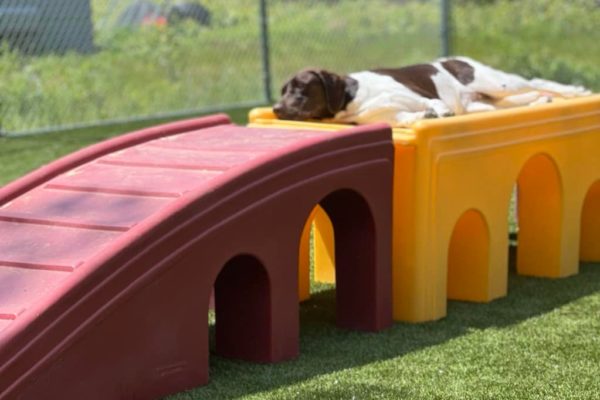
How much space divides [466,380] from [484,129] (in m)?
1.38

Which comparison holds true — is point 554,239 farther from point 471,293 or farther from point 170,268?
point 170,268

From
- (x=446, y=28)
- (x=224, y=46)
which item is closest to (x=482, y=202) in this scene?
(x=224, y=46)

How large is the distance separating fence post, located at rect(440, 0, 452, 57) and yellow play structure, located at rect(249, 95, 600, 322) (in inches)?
280

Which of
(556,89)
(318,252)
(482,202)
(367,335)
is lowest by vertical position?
(367,335)

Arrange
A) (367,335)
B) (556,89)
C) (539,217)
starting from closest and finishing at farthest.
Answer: (367,335), (539,217), (556,89)

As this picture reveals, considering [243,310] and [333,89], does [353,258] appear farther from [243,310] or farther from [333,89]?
[333,89]

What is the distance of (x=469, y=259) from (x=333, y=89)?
985mm

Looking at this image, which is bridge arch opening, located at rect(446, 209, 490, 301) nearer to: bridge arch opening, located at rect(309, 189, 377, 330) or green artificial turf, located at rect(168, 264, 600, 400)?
green artificial turf, located at rect(168, 264, 600, 400)

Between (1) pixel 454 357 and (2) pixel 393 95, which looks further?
(2) pixel 393 95

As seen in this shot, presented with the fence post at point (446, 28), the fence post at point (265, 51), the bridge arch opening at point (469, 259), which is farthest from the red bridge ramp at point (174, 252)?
the fence post at point (446, 28)

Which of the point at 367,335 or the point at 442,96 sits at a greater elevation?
the point at 442,96

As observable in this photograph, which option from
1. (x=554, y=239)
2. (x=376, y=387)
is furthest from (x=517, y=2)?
(x=376, y=387)

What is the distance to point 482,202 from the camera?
5426 millimetres

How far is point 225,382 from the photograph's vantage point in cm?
438
